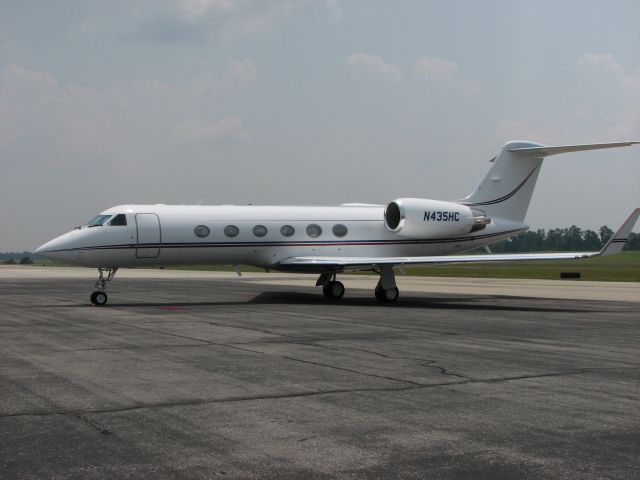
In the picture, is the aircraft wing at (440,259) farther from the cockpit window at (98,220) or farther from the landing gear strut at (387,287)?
the cockpit window at (98,220)

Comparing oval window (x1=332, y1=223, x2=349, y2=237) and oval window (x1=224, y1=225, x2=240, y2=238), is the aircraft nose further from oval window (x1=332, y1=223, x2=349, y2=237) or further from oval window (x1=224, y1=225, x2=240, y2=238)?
oval window (x1=332, y1=223, x2=349, y2=237)

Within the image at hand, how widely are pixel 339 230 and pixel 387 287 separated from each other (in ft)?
9.10

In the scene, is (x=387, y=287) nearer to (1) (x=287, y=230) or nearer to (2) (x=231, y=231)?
(1) (x=287, y=230)

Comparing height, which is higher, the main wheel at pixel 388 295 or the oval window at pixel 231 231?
the oval window at pixel 231 231

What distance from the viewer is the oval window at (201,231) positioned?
23594mm

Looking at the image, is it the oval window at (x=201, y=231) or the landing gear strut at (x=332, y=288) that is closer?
the oval window at (x=201, y=231)

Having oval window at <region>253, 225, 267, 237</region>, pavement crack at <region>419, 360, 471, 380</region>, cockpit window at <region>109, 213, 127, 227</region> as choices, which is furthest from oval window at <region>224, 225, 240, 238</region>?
pavement crack at <region>419, 360, 471, 380</region>

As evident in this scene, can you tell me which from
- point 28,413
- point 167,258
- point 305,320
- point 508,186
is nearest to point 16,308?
point 167,258

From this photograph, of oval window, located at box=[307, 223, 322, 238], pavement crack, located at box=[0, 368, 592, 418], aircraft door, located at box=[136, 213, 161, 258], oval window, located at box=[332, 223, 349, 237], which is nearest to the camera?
pavement crack, located at box=[0, 368, 592, 418]

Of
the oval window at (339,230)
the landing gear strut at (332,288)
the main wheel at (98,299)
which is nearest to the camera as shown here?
the main wheel at (98,299)

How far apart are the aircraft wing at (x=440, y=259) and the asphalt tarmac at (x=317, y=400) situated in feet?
13.8

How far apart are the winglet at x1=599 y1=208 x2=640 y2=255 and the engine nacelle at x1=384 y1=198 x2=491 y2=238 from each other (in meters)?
6.48

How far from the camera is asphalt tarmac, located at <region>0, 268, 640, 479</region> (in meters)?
5.80

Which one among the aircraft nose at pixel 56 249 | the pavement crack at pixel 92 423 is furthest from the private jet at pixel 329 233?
the pavement crack at pixel 92 423
